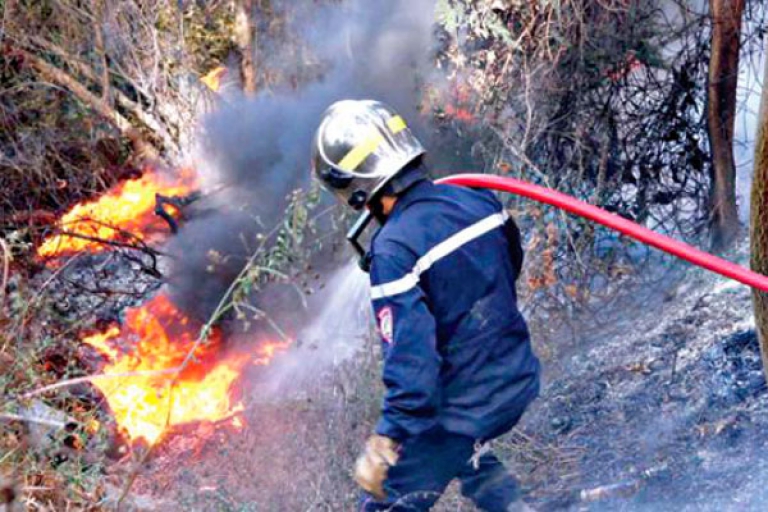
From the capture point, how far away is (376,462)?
3.32 meters

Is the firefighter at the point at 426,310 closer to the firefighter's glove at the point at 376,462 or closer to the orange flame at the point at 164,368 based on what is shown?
the firefighter's glove at the point at 376,462

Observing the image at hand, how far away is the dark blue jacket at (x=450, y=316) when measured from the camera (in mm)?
3133

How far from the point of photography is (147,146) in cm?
867

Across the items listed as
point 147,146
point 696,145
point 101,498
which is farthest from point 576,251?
point 147,146

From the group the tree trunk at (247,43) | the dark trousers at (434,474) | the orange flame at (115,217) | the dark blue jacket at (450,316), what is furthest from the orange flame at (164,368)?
the tree trunk at (247,43)

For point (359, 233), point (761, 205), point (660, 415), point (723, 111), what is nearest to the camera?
point (761, 205)

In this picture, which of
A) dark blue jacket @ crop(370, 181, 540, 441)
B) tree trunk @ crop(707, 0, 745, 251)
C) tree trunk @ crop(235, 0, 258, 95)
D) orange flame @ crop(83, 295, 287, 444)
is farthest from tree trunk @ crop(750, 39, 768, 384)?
tree trunk @ crop(235, 0, 258, 95)

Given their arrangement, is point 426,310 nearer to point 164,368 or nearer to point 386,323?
point 386,323

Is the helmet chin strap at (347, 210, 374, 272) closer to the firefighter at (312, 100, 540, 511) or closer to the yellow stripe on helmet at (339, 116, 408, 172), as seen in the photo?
the firefighter at (312, 100, 540, 511)

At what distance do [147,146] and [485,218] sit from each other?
597 centimetres

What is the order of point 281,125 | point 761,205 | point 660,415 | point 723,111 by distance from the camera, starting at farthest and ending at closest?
1. point 281,125
2. point 723,111
3. point 660,415
4. point 761,205

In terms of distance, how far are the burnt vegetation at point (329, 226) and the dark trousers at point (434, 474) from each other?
2.18 ft

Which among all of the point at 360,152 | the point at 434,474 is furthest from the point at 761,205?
the point at 434,474

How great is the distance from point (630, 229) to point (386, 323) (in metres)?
0.96
